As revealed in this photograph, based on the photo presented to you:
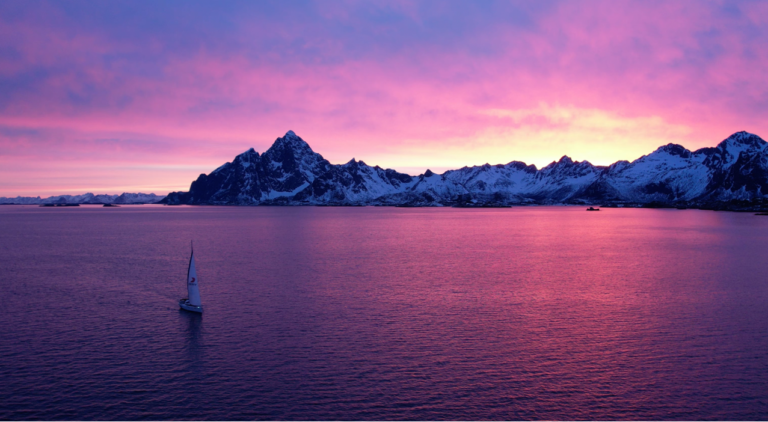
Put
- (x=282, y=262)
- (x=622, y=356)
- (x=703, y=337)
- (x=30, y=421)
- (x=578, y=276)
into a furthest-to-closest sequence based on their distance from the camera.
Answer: (x=282, y=262)
(x=578, y=276)
(x=703, y=337)
(x=622, y=356)
(x=30, y=421)

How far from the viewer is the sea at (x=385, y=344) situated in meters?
24.6

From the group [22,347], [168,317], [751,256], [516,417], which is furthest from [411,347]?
[751,256]

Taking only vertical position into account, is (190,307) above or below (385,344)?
above

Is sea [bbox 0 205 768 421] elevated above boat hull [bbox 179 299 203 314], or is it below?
below

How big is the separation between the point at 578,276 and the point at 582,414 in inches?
1620

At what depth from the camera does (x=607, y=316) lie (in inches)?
1626

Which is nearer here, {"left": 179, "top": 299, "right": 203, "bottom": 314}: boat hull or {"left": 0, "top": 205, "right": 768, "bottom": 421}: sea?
{"left": 0, "top": 205, "right": 768, "bottom": 421}: sea

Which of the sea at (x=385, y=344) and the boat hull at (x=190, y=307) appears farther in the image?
the boat hull at (x=190, y=307)

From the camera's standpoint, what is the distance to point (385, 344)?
33531 millimetres

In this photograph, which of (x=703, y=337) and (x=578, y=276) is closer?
(x=703, y=337)

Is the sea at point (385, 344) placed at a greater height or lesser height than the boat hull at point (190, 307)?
lesser

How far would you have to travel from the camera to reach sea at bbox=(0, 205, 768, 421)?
2458 centimetres

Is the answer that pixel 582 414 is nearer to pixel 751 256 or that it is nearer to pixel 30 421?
pixel 30 421

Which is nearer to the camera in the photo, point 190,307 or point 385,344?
point 385,344
